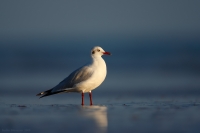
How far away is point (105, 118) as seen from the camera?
10.4 m

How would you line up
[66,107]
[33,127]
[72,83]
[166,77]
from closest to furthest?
[33,127] → [66,107] → [72,83] → [166,77]

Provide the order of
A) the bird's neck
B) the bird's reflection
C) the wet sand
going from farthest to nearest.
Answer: the bird's neck, the bird's reflection, the wet sand

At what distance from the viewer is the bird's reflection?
9636 mm

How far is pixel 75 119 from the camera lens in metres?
10.3

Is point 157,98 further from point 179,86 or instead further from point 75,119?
point 75,119

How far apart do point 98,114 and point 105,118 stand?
0.50 metres

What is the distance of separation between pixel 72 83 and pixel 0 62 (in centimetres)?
1633

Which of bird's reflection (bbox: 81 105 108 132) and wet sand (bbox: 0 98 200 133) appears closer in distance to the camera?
wet sand (bbox: 0 98 200 133)

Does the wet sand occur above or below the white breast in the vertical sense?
below

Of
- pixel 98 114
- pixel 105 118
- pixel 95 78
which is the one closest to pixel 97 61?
pixel 95 78

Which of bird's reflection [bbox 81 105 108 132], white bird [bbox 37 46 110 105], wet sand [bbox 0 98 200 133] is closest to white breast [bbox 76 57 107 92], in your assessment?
white bird [bbox 37 46 110 105]

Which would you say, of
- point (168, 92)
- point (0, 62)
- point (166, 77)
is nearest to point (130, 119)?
point (168, 92)

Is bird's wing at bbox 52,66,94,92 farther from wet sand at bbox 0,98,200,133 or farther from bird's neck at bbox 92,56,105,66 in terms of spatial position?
wet sand at bbox 0,98,200,133

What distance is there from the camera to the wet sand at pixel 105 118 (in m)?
9.47
